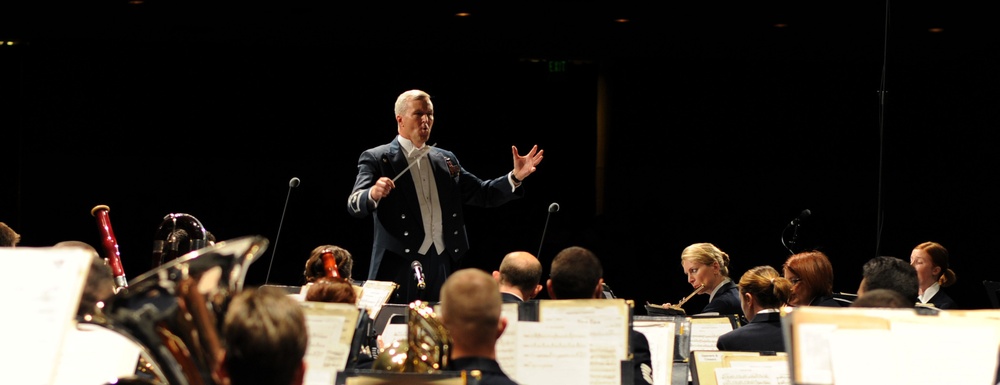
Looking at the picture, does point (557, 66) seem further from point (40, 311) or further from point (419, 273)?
point (40, 311)

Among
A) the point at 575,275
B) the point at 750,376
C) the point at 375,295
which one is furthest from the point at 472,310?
the point at 375,295

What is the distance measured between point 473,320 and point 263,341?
0.64m

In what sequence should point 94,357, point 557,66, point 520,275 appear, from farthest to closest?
1. point 557,66
2. point 520,275
3. point 94,357

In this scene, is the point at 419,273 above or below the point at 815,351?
below

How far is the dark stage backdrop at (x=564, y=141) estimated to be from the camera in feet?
20.7

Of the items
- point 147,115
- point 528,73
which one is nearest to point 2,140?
point 147,115

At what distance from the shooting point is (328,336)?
2.56 m

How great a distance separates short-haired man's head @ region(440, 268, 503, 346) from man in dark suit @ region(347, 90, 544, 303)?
2.26m

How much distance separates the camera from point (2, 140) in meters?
6.21

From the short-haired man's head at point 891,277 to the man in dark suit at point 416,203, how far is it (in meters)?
1.49

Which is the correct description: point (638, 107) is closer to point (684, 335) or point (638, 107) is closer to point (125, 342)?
point (684, 335)

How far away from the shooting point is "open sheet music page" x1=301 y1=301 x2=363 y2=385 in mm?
2555

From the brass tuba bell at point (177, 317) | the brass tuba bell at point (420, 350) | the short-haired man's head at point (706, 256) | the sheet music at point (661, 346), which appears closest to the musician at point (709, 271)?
the short-haired man's head at point (706, 256)

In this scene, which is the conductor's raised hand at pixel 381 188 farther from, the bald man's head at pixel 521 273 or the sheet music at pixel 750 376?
the sheet music at pixel 750 376
